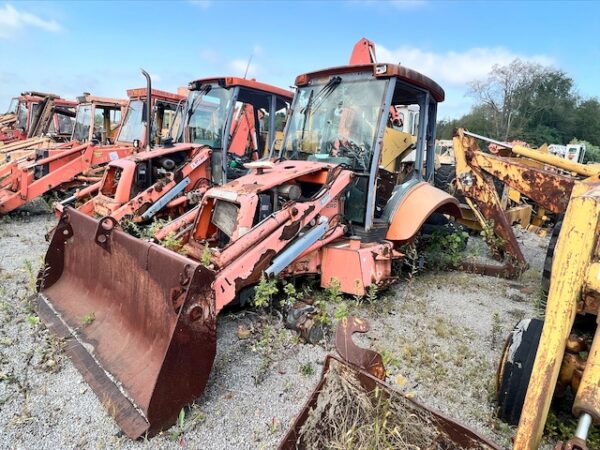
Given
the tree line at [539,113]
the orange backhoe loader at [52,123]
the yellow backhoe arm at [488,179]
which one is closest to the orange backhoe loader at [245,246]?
the yellow backhoe arm at [488,179]

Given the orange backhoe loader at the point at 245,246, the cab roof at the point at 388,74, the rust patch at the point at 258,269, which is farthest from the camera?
the cab roof at the point at 388,74

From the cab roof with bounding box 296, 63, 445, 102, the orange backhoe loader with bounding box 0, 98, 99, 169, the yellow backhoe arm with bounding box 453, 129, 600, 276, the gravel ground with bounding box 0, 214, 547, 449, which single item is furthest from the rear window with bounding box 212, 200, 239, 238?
the orange backhoe loader with bounding box 0, 98, 99, 169

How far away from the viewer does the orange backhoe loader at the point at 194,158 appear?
6.26m

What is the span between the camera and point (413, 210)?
4648mm

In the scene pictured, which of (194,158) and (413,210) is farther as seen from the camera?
(194,158)

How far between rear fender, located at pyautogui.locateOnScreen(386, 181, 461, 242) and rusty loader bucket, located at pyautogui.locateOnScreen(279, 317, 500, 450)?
7.74 feet

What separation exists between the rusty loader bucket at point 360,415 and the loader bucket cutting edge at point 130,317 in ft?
2.56

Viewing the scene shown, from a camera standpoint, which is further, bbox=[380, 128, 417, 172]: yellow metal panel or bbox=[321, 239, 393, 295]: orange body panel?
bbox=[380, 128, 417, 172]: yellow metal panel

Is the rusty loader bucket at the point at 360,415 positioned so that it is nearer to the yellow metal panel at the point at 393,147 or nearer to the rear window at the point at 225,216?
the rear window at the point at 225,216

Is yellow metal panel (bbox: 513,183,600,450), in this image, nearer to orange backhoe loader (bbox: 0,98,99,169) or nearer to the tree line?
orange backhoe loader (bbox: 0,98,99,169)

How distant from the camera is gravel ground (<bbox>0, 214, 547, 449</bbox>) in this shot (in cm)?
249

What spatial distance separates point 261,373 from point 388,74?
3105 millimetres

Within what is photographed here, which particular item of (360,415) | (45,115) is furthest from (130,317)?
(45,115)

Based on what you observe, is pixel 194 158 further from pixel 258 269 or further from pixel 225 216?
pixel 258 269
